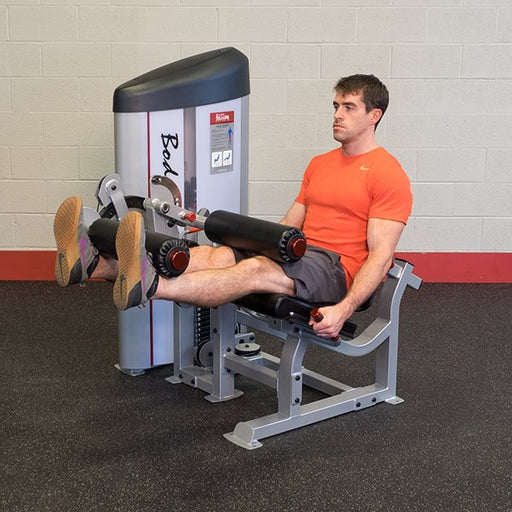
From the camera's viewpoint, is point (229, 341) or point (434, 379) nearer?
point (229, 341)

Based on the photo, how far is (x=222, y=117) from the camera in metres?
3.33

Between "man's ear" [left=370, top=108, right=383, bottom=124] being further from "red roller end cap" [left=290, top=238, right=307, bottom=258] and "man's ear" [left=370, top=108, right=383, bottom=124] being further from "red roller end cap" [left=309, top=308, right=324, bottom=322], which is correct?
"red roller end cap" [left=309, top=308, right=324, bottom=322]

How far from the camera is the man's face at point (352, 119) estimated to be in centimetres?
304

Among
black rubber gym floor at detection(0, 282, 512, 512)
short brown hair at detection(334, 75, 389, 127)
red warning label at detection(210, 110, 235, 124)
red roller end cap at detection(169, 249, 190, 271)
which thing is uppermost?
short brown hair at detection(334, 75, 389, 127)

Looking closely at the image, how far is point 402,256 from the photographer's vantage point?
4.82 metres

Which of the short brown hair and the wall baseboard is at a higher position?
the short brown hair

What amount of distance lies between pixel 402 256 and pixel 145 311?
6.17ft

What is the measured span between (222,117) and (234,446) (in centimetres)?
124

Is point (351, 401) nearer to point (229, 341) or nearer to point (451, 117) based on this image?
point (229, 341)

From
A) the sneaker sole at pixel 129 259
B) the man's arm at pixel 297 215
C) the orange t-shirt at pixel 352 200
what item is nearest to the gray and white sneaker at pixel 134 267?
the sneaker sole at pixel 129 259

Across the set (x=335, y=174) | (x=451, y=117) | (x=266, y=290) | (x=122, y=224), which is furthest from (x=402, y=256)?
(x=122, y=224)

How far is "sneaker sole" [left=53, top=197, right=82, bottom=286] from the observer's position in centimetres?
266

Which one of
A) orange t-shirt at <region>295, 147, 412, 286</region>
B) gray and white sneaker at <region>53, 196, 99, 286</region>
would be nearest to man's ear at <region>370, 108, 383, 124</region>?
orange t-shirt at <region>295, 147, 412, 286</region>

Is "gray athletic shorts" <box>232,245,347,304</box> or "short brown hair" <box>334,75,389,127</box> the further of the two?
"short brown hair" <box>334,75,389,127</box>
